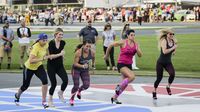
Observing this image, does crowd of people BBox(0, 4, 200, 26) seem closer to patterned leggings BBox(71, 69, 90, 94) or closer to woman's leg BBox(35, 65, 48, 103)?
patterned leggings BBox(71, 69, 90, 94)

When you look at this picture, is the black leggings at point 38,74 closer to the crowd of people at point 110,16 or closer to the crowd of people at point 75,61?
the crowd of people at point 75,61

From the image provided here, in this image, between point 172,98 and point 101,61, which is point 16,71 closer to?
point 101,61

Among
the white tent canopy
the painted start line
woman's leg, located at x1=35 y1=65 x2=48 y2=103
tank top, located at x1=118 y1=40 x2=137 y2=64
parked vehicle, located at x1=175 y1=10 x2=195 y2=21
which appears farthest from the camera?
the white tent canopy

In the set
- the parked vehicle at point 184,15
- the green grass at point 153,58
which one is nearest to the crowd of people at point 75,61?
the green grass at point 153,58

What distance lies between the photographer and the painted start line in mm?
11742

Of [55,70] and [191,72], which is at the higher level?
[55,70]

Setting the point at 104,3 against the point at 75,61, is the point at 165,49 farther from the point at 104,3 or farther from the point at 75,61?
the point at 104,3

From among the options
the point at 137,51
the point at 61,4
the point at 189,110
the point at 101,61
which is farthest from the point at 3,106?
the point at 61,4

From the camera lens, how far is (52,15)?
2420 inches

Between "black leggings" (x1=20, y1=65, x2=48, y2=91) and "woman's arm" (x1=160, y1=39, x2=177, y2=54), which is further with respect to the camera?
"woman's arm" (x1=160, y1=39, x2=177, y2=54)

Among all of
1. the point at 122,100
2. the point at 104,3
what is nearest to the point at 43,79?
the point at 122,100

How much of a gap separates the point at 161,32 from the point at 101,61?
968 centimetres

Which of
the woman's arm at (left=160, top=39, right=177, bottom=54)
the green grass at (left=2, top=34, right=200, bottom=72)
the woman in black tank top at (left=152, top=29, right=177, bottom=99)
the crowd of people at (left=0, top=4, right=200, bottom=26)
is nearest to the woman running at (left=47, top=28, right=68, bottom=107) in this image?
the woman in black tank top at (left=152, top=29, right=177, bottom=99)

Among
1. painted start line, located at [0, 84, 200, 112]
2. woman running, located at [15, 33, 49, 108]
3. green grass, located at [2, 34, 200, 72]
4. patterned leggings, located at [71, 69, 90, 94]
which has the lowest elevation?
green grass, located at [2, 34, 200, 72]
